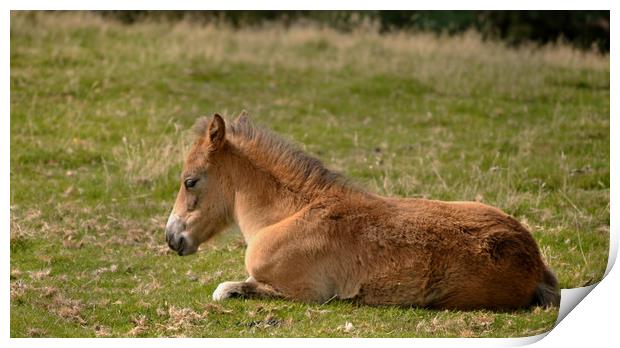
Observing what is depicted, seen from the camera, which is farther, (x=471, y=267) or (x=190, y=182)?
(x=190, y=182)

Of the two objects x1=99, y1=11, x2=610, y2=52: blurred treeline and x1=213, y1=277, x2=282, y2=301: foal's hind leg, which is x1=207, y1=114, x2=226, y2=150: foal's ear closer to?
x1=213, y1=277, x2=282, y2=301: foal's hind leg

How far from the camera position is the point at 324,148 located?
15523mm

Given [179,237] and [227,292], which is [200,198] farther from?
[227,292]

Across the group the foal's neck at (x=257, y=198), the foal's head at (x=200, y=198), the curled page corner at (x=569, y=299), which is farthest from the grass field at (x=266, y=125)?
the foal's neck at (x=257, y=198)

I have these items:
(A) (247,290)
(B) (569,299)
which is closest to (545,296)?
(B) (569,299)

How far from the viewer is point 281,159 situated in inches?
345

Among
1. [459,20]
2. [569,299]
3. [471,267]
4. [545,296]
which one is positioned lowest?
[459,20]

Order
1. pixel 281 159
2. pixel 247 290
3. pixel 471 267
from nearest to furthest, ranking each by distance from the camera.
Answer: pixel 471 267, pixel 247 290, pixel 281 159

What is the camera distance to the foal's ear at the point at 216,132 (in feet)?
28.2

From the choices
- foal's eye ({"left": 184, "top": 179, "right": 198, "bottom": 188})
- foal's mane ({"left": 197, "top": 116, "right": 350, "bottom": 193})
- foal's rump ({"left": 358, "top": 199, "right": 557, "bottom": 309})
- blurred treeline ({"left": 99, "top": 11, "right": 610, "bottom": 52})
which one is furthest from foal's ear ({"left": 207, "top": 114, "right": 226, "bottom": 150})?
blurred treeline ({"left": 99, "top": 11, "right": 610, "bottom": 52})

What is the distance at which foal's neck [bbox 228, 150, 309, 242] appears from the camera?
856 cm

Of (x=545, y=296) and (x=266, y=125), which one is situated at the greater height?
(x=266, y=125)

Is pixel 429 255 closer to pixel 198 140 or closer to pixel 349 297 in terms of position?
pixel 349 297

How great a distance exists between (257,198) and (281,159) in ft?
1.41
